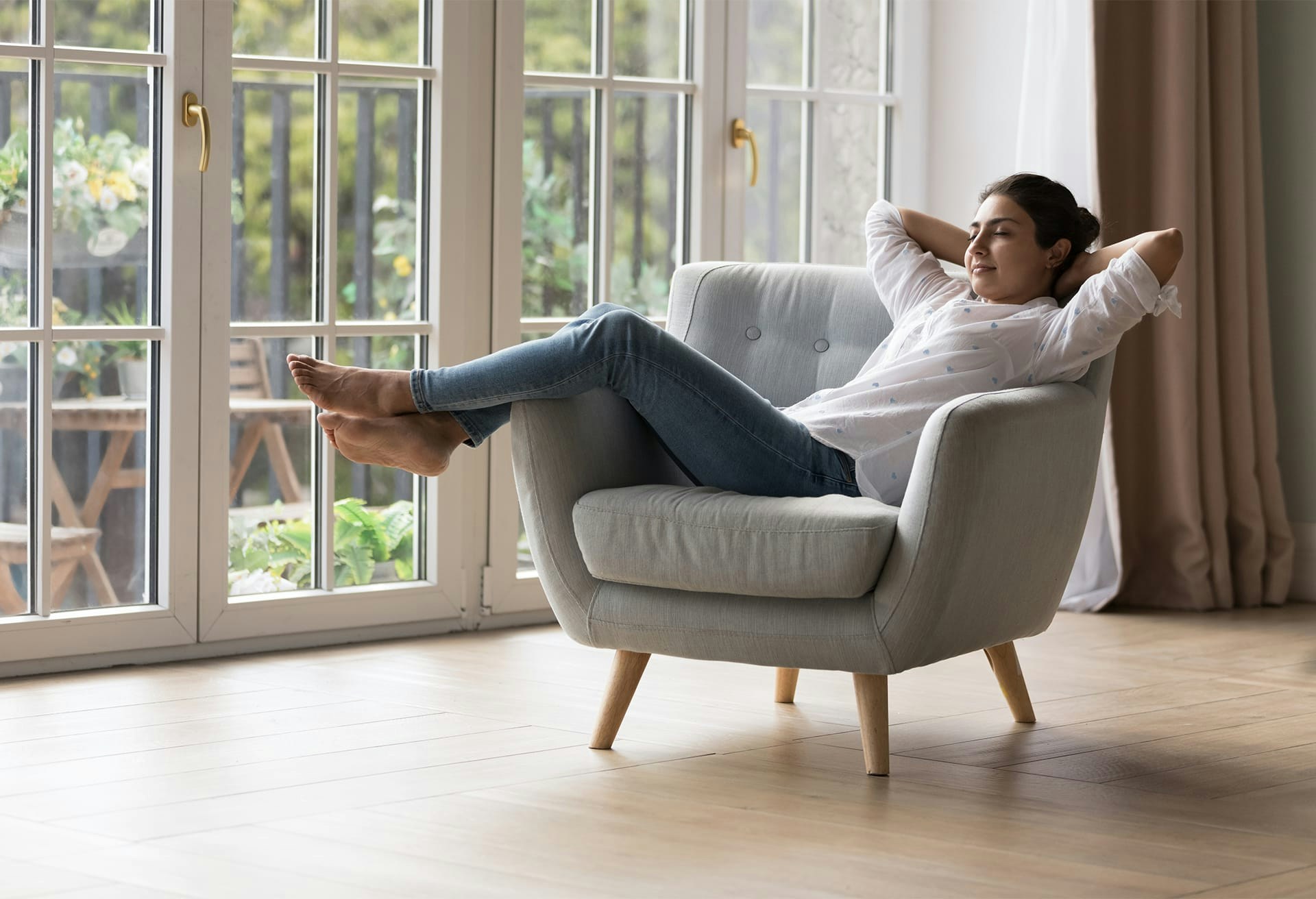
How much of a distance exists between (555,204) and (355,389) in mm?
1394

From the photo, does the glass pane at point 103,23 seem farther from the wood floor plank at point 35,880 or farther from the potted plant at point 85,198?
the wood floor plank at point 35,880

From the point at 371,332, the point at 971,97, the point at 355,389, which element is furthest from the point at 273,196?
the point at 971,97

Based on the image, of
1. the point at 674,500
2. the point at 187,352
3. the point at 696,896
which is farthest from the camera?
the point at 187,352

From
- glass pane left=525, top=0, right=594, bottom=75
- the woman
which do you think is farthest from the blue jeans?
glass pane left=525, top=0, right=594, bottom=75

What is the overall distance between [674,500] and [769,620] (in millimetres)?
222

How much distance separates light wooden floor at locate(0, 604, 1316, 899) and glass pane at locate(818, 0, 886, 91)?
67.0 inches

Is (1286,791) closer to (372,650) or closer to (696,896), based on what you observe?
(696,896)

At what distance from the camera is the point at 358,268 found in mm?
3566

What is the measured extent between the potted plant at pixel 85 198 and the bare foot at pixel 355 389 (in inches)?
33.7

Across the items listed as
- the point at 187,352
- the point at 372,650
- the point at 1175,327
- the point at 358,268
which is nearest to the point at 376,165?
the point at 358,268

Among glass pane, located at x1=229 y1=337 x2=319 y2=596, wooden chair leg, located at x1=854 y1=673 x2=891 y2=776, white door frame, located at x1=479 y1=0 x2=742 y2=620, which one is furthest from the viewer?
white door frame, located at x1=479 y1=0 x2=742 y2=620

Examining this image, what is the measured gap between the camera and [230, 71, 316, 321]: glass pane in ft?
11.1

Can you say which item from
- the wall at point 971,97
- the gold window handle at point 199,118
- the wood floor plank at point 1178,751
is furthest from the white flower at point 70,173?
the wall at point 971,97

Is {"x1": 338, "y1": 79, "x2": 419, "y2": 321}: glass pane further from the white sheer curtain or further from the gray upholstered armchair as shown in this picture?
the white sheer curtain
